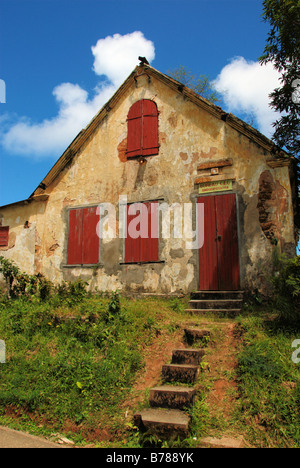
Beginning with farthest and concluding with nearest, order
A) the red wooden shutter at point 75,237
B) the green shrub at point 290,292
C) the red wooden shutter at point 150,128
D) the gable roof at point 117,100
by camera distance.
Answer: the red wooden shutter at point 75,237 < the red wooden shutter at point 150,128 < the gable roof at point 117,100 < the green shrub at point 290,292

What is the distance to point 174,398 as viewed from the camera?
476 centimetres

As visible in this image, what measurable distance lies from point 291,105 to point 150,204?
19.7 feet

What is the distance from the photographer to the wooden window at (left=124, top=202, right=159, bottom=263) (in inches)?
388

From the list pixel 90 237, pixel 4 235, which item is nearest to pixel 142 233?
pixel 90 237

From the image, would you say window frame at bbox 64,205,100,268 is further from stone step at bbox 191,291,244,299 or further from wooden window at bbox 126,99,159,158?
stone step at bbox 191,291,244,299

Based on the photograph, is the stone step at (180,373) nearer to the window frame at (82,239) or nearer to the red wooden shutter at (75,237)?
the window frame at (82,239)

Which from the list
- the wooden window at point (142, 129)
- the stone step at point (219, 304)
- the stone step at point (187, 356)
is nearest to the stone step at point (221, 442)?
the stone step at point (187, 356)

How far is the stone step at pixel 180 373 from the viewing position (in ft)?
17.4

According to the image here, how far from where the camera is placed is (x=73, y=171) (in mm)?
11445

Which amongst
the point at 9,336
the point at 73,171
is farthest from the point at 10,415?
the point at 73,171

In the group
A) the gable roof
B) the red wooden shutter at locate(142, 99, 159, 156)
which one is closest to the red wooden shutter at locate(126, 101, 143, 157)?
the red wooden shutter at locate(142, 99, 159, 156)

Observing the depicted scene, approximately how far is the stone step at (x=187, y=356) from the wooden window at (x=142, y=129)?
607 cm

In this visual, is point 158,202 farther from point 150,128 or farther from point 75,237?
point 75,237

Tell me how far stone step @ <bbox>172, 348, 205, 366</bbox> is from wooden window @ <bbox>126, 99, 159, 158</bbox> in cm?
607
